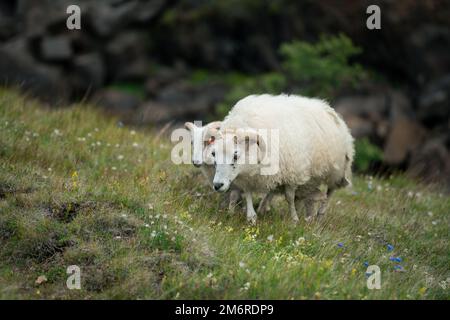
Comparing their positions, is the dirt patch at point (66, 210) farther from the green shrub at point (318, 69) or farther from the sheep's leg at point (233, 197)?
the green shrub at point (318, 69)

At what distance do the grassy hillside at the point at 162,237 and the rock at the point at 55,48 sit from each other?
11190mm

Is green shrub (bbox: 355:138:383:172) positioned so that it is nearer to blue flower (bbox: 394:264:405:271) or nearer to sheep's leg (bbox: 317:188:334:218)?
sheep's leg (bbox: 317:188:334:218)

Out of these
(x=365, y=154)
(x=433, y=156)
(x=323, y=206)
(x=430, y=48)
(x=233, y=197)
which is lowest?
(x=433, y=156)

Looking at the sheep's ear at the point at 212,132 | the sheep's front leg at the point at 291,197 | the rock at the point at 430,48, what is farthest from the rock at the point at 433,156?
the sheep's ear at the point at 212,132

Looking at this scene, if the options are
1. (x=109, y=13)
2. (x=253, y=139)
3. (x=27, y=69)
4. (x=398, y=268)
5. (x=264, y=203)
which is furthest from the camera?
(x=109, y=13)

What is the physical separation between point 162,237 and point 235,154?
1.32 m

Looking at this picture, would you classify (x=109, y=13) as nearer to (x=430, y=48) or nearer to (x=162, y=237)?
(x=430, y=48)

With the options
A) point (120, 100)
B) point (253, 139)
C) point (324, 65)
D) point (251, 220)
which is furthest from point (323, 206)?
point (120, 100)

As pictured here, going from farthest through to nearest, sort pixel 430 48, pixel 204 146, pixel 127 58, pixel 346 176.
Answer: pixel 127 58
pixel 430 48
pixel 346 176
pixel 204 146

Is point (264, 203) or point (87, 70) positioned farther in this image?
point (87, 70)

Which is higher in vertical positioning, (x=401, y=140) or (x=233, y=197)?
(x=233, y=197)

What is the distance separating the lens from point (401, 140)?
16.9 metres

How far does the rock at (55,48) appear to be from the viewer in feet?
66.5

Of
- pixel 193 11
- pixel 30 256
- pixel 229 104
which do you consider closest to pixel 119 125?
pixel 30 256
